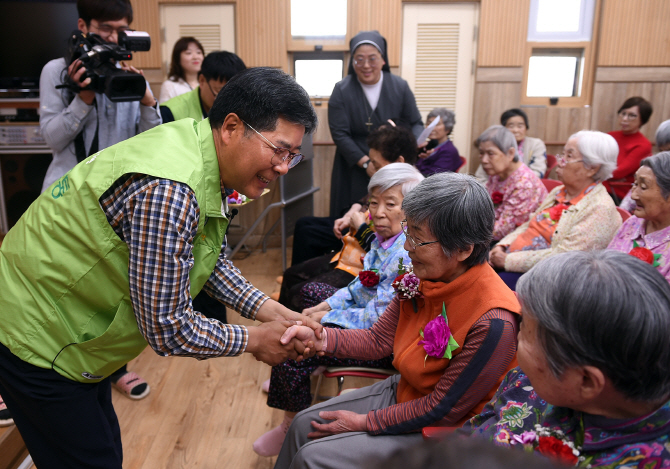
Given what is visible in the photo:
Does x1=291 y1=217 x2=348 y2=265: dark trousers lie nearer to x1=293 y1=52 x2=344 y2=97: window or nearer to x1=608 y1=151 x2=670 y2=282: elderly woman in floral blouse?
x1=608 y1=151 x2=670 y2=282: elderly woman in floral blouse

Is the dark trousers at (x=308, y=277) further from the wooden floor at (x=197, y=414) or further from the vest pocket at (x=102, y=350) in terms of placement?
the vest pocket at (x=102, y=350)

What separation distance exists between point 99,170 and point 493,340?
3.41ft

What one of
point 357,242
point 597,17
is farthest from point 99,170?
point 597,17

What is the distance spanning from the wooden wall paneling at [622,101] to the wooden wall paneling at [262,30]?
308 centimetres

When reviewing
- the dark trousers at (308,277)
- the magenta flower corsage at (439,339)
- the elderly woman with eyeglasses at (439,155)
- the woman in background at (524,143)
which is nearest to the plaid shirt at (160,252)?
the magenta flower corsage at (439,339)

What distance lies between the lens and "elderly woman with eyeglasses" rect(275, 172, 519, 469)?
1.38 meters

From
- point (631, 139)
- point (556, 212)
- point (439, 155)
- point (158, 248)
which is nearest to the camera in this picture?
point (158, 248)

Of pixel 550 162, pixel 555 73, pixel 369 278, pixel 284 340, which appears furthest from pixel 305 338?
pixel 555 73

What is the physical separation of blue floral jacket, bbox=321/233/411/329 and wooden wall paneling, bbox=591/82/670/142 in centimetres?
390

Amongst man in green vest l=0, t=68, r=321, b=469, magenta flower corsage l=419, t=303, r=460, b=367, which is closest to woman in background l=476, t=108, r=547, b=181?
magenta flower corsage l=419, t=303, r=460, b=367

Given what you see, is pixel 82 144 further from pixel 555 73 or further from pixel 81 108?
pixel 555 73

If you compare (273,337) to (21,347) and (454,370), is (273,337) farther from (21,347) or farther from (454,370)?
(21,347)

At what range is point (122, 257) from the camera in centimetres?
117

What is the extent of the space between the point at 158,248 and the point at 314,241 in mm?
2403
